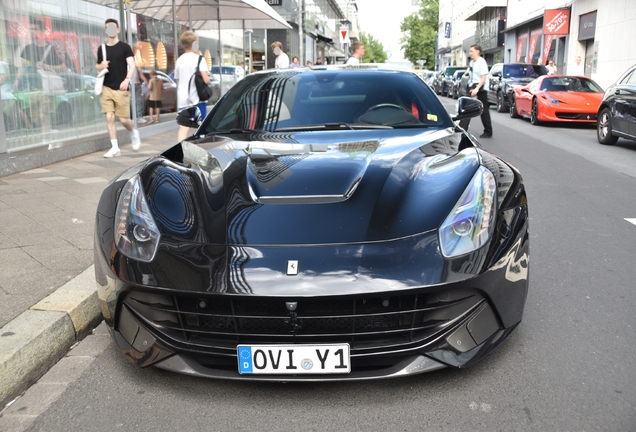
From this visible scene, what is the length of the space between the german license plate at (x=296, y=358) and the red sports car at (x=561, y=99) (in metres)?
13.8

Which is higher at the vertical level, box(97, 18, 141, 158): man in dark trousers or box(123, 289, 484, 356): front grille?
box(97, 18, 141, 158): man in dark trousers

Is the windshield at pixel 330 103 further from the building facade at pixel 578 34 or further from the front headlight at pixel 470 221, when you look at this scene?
the building facade at pixel 578 34

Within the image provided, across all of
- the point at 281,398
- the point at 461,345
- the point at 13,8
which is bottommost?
the point at 281,398

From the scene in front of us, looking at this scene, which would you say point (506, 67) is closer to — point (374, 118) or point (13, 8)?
point (13, 8)

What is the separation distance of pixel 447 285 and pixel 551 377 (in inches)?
27.7

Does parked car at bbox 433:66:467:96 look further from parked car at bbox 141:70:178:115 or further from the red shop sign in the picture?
parked car at bbox 141:70:178:115

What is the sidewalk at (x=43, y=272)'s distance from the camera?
2.82 meters

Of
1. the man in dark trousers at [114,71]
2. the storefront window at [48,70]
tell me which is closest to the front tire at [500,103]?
the storefront window at [48,70]

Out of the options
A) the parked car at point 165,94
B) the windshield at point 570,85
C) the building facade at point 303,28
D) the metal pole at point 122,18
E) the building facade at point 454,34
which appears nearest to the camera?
the metal pole at point 122,18

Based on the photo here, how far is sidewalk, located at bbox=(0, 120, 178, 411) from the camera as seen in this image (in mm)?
2824

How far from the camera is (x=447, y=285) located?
235 cm

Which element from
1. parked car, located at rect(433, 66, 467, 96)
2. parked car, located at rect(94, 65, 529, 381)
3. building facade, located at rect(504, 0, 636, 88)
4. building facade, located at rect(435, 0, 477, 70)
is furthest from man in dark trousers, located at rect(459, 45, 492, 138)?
building facade, located at rect(435, 0, 477, 70)

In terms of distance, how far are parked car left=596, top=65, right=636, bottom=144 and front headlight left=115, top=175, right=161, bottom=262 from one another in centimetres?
945

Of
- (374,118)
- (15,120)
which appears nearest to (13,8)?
(15,120)
